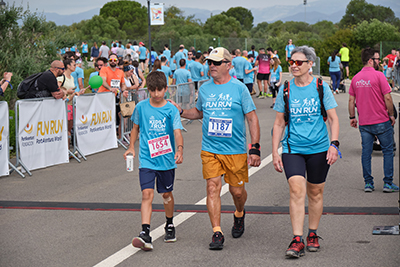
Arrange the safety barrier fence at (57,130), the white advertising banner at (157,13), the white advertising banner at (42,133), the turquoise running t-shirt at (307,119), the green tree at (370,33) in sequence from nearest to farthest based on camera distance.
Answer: the turquoise running t-shirt at (307,119) → the safety barrier fence at (57,130) → the white advertising banner at (42,133) → the white advertising banner at (157,13) → the green tree at (370,33)

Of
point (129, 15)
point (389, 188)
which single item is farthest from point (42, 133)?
point (129, 15)

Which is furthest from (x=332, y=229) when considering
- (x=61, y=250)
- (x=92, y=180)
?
(x=92, y=180)

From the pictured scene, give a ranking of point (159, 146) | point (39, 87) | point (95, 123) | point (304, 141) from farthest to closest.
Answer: point (95, 123), point (39, 87), point (159, 146), point (304, 141)

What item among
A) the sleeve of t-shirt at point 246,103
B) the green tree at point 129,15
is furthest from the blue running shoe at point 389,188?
the green tree at point 129,15

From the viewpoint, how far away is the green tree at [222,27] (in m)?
89.7

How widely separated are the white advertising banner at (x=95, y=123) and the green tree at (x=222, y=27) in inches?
3030

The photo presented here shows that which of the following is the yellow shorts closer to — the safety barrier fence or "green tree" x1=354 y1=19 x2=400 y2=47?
the safety barrier fence

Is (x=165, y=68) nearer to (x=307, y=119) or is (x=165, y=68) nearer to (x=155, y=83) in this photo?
(x=155, y=83)

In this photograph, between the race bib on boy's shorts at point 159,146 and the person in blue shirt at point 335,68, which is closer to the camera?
the race bib on boy's shorts at point 159,146

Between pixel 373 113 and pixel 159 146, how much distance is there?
3751 mm

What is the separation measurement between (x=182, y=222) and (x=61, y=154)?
5181 millimetres

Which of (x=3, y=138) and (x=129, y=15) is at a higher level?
(x=129, y=15)

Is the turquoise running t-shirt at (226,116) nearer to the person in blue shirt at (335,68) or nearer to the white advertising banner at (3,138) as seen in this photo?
the white advertising banner at (3,138)

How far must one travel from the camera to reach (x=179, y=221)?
265 inches
